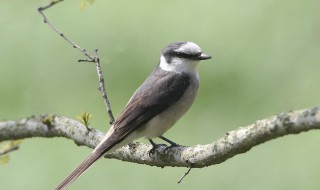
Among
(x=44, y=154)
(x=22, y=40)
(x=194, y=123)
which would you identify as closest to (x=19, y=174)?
(x=44, y=154)

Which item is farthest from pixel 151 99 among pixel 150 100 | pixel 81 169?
pixel 81 169

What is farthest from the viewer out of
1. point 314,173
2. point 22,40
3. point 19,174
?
point 22,40

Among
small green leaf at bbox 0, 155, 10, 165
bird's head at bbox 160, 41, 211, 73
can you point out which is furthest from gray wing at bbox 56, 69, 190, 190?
small green leaf at bbox 0, 155, 10, 165

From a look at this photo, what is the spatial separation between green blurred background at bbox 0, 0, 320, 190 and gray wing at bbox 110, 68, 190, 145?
258cm

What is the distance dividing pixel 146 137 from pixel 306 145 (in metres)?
3.97

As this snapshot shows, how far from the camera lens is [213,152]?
4039 mm

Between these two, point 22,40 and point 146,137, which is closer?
point 146,137

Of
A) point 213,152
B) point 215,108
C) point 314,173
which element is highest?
point 213,152

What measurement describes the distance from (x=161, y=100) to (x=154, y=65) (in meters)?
4.82

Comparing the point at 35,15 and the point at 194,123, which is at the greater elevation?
the point at 35,15

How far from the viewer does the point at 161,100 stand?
213 inches

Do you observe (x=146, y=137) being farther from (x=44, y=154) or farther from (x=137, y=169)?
(x=44, y=154)

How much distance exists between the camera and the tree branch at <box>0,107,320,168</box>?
3.43 metres

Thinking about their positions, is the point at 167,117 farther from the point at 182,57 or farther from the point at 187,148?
the point at 187,148
